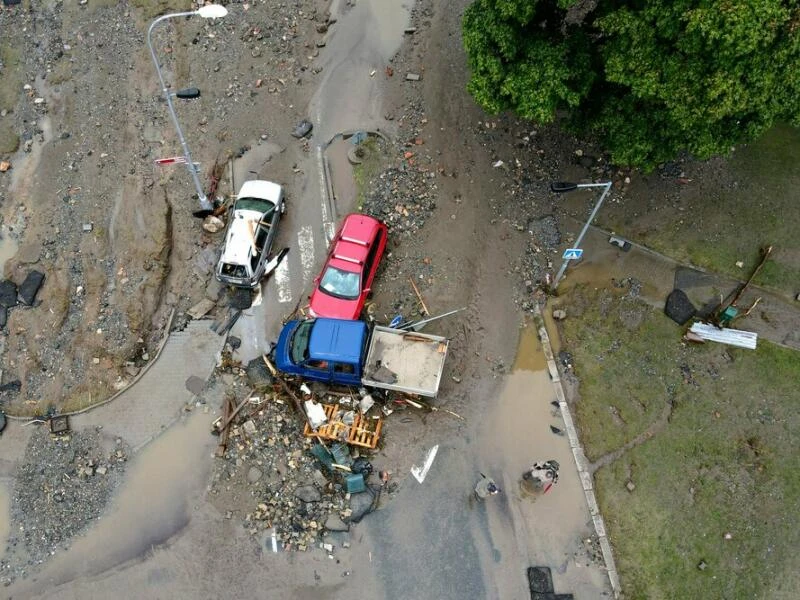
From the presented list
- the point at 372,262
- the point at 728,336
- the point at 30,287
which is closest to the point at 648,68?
the point at 728,336

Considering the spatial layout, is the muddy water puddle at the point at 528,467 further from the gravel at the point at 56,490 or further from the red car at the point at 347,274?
the gravel at the point at 56,490

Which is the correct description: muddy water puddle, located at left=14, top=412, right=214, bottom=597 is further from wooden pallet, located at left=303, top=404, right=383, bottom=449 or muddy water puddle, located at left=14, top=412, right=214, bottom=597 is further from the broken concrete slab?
wooden pallet, located at left=303, top=404, right=383, bottom=449

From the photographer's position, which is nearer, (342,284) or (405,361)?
(405,361)

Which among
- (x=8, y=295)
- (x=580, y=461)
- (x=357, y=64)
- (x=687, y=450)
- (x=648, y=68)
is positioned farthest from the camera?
(x=357, y=64)

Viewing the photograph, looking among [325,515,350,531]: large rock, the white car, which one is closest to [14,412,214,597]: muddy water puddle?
[325,515,350,531]: large rock

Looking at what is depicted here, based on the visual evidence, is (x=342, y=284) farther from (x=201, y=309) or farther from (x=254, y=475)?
(x=254, y=475)

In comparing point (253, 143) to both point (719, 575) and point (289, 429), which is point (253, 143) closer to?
point (289, 429)
